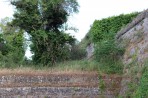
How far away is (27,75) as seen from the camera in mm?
11344

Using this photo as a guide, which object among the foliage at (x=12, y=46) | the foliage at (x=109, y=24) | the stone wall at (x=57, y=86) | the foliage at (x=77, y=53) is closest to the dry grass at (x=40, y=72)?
the stone wall at (x=57, y=86)

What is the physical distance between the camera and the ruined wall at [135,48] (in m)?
10.2

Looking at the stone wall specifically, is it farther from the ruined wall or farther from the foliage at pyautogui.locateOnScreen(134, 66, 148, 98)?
the foliage at pyautogui.locateOnScreen(134, 66, 148, 98)

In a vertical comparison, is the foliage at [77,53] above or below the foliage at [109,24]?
below

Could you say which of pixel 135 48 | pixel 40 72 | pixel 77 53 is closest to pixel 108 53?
pixel 135 48

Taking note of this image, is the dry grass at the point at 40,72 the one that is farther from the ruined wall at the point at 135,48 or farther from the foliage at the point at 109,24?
the foliage at the point at 109,24

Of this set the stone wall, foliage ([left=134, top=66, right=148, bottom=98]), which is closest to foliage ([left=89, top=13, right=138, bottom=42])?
the stone wall

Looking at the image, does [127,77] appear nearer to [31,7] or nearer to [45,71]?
[45,71]

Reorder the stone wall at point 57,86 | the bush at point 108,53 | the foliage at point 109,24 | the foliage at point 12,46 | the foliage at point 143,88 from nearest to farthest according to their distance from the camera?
the foliage at point 143,88 → the stone wall at point 57,86 → the bush at point 108,53 → the foliage at point 12,46 → the foliage at point 109,24

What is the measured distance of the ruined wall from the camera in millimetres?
10242

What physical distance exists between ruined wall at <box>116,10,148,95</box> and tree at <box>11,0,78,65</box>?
2.82 m

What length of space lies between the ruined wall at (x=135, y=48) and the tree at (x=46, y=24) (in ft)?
9.26

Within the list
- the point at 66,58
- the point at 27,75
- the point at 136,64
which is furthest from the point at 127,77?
the point at 66,58

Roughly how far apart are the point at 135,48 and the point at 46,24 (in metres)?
4.86
